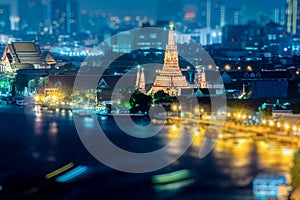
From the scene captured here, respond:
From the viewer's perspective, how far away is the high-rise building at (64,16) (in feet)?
99.6

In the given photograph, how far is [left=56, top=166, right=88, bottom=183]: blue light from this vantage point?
488cm

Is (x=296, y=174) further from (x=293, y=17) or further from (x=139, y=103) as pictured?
(x=293, y=17)

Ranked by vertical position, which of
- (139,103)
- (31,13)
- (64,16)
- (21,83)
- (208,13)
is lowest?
(139,103)

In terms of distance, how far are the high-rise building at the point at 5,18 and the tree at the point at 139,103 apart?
19904 millimetres

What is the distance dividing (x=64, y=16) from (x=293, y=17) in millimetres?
10536

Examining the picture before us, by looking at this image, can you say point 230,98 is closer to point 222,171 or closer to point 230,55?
point 222,171

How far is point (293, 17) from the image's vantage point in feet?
78.5

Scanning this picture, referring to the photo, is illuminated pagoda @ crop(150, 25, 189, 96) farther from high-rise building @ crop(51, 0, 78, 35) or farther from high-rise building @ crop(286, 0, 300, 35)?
high-rise building @ crop(51, 0, 78, 35)

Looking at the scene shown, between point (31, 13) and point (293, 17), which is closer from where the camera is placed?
point (293, 17)

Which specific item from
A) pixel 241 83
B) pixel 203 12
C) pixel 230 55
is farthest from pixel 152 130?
pixel 203 12

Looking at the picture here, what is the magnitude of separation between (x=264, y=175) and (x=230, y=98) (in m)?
3.43

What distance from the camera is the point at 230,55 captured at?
16047 mm

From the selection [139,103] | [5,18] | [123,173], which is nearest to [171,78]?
[139,103]

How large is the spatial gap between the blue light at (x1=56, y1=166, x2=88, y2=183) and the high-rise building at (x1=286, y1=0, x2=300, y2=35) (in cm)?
1915
